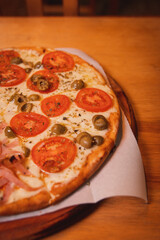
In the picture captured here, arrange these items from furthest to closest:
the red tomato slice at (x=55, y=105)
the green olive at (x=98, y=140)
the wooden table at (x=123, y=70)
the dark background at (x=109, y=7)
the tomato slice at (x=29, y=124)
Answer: the dark background at (x=109, y=7) → the red tomato slice at (x=55, y=105) → the tomato slice at (x=29, y=124) → the green olive at (x=98, y=140) → the wooden table at (x=123, y=70)

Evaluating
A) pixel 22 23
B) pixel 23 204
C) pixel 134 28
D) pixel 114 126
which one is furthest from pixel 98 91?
pixel 22 23

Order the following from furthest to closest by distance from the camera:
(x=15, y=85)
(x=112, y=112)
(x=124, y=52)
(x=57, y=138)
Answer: (x=124, y=52) < (x=15, y=85) < (x=112, y=112) < (x=57, y=138)

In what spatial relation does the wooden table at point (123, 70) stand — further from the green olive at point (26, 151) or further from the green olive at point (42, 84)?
the green olive at point (42, 84)

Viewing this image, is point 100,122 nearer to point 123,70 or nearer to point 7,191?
point 7,191

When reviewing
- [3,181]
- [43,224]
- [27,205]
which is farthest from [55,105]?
[43,224]

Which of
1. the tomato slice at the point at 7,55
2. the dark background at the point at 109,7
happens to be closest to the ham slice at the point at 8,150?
the tomato slice at the point at 7,55

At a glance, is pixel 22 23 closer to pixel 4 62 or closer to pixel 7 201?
pixel 4 62

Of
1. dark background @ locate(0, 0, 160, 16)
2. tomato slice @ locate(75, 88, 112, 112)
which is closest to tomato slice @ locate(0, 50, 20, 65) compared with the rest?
tomato slice @ locate(75, 88, 112, 112)

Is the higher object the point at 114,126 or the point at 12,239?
the point at 114,126
